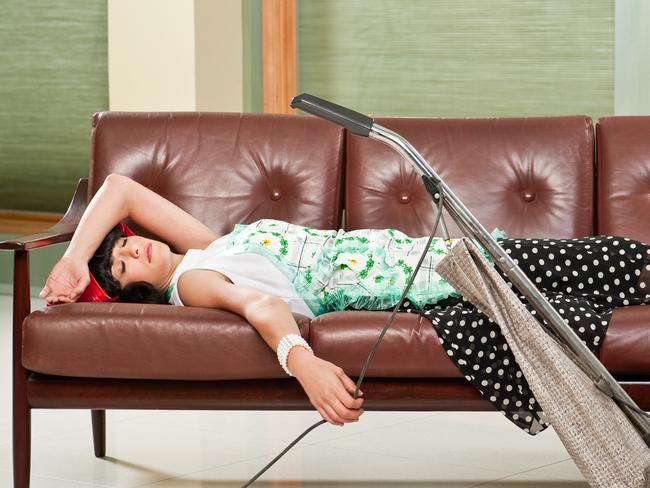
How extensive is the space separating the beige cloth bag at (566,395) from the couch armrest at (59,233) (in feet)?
3.06

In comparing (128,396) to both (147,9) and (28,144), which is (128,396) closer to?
(147,9)

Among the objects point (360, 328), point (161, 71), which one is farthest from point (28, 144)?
point (360, 328)

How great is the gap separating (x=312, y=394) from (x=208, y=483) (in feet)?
2.16

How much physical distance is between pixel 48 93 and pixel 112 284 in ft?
11.1

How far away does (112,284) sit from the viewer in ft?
8.24

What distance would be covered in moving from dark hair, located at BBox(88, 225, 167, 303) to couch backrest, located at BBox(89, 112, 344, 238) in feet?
1.17

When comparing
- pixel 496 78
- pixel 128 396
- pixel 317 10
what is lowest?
pixel 128 396

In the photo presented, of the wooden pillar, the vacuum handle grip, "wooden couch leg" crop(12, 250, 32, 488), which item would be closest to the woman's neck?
"wooden couch leg" crop(12, 250, 32, 488)

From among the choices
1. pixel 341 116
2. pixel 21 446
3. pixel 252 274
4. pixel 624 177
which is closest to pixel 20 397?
pixel 21 446

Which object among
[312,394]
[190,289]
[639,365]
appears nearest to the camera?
[312,394]

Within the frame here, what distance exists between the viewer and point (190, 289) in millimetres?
2365

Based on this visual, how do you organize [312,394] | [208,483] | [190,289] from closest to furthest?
[312,394] < [190,289] < [208,483]

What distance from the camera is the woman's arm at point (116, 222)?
242cm

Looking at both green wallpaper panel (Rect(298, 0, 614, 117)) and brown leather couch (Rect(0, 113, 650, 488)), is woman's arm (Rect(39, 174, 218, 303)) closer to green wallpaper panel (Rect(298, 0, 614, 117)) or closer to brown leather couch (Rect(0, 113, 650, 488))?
brown leather couch (Rect(0, 113, 650, 488))
